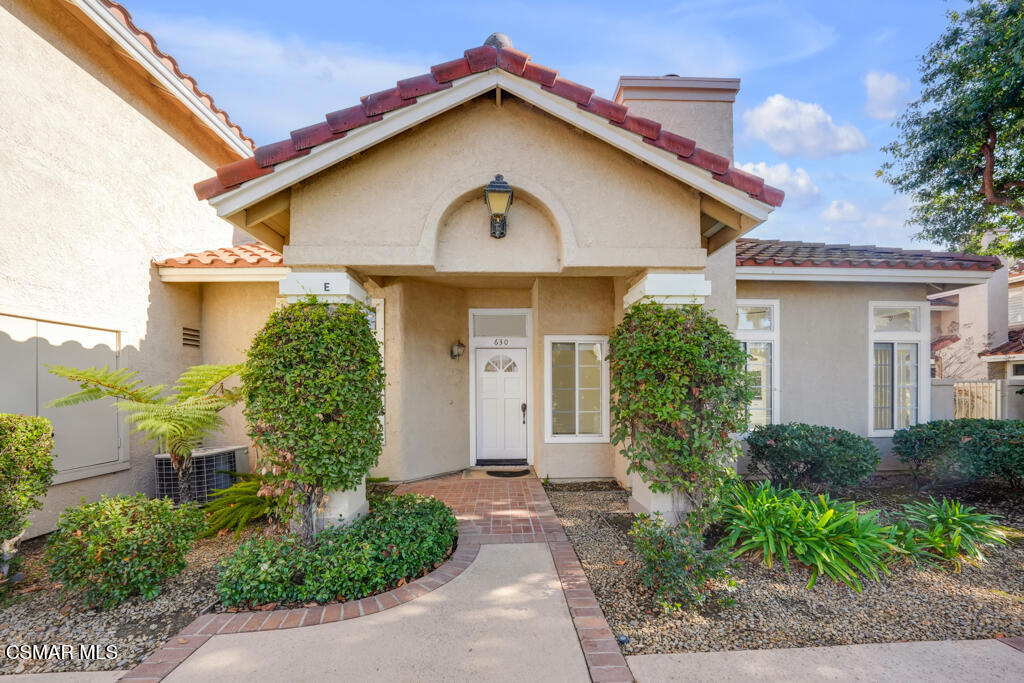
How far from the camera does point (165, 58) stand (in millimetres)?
6711

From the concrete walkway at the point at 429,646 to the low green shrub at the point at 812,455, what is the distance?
4.30 meters

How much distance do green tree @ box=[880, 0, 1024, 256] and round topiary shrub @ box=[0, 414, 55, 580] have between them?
13489 millimetres

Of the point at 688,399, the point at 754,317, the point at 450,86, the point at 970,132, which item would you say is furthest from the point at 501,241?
the point at 970,132

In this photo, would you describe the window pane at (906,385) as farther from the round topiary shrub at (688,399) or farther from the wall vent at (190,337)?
the wall vent at (190,337)

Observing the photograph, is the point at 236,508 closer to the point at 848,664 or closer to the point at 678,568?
the point at 678,568

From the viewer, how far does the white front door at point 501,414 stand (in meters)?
8.61

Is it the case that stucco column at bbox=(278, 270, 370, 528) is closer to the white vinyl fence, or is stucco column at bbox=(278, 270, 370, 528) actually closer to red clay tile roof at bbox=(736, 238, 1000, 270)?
red clay tile roof at bbox=(736, 238, 1000, 270)

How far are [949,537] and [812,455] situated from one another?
66.8 inches

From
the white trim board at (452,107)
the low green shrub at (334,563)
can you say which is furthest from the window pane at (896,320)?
the low green shrub at (334,563)

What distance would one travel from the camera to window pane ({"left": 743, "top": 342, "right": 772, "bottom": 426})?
7922mm

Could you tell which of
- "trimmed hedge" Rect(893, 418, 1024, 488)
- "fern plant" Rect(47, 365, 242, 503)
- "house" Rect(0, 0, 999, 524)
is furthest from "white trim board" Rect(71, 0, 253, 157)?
"trimmed hedge" Rect(893, 418, 1024, 488)

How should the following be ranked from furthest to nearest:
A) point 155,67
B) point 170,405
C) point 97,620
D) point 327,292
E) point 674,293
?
point 155,67
point 170,405
point 674,293
point 327,292
point 97,620

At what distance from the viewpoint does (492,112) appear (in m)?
4.94

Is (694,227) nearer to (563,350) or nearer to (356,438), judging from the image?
(563,350)
